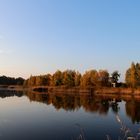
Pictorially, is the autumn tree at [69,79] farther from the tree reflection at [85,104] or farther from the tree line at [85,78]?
the tree reflection at [85,104]

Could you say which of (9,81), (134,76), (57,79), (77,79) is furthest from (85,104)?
(9,81)

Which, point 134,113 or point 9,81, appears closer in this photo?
point 134,113

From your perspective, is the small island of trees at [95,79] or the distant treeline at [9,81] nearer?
the small island of trees at [95,79]

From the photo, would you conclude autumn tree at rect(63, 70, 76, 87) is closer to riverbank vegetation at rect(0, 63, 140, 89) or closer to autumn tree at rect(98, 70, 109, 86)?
riverbank vegetation at rect(0, 63, 140, 89)

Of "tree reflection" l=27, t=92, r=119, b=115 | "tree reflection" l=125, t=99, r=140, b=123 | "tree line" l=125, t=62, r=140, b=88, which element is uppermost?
"tree line" l=125, t=62, r=140, b=88

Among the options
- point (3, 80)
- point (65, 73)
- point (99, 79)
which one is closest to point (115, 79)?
point (99, 79)

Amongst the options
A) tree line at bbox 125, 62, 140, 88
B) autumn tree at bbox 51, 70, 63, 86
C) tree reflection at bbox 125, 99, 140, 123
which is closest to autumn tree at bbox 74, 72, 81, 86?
autumn tree at bbox 51, 70, 63, 86

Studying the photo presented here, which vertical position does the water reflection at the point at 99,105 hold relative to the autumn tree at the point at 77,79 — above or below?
below

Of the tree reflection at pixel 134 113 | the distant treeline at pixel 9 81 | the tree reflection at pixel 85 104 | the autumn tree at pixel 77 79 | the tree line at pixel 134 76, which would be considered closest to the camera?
the tree reflection at pixel 134 113

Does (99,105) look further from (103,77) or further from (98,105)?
(103,77)

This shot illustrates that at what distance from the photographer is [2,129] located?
2241 cm

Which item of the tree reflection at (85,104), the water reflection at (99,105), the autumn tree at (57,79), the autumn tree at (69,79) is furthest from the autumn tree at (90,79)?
the water reflection at (99,105)

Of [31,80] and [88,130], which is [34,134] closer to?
[88,130]

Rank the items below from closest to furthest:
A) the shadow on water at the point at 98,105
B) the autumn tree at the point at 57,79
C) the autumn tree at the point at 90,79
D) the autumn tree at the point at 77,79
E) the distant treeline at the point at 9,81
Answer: the shadow on water at the point at 98,105 → the autumn tree at the point at 90,79 → the autumn tree at the point at 77,79 → the autumn tree at the point at 57,79 → the distant treeline at the point at 9,81
